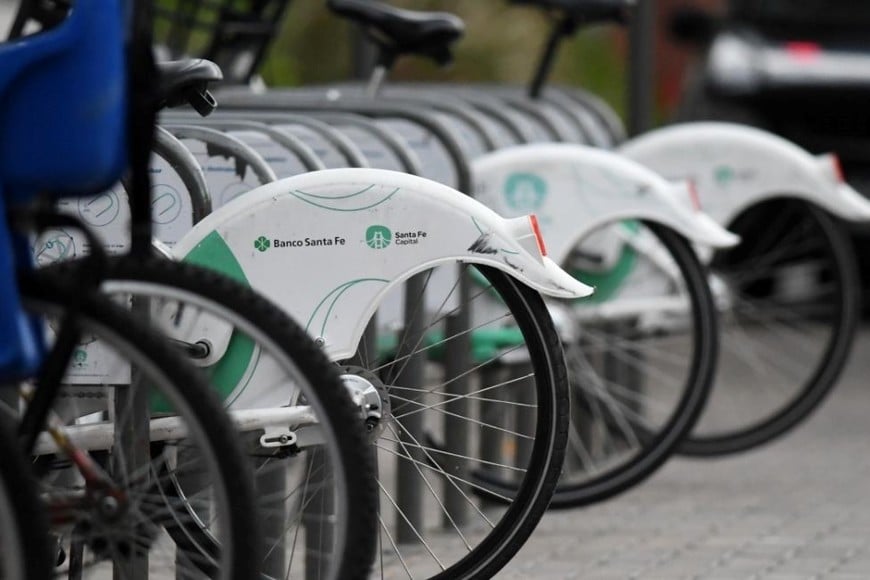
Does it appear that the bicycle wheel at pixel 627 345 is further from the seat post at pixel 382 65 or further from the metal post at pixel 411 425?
the seat post at pixel 382 65

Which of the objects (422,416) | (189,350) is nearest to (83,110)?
(189,350)

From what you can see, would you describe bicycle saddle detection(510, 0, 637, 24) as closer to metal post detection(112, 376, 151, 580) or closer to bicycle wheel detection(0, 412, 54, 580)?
metal post detection(112, 376, 151, 580)

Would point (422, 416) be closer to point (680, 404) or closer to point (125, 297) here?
point (680, 404)

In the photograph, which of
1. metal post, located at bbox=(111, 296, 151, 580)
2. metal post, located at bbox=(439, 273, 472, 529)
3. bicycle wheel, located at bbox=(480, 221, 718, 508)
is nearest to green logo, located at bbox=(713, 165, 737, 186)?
bicycle wheel, located at bbox=(480, 221, 718, 508)

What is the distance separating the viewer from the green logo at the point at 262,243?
402 cm

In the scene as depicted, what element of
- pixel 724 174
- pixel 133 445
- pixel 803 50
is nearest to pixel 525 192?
pixel 724 174

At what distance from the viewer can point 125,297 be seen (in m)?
3.13

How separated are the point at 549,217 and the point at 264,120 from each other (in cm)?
94

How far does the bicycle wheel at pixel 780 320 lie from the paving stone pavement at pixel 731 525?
0.15m

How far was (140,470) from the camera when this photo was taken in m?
3.32

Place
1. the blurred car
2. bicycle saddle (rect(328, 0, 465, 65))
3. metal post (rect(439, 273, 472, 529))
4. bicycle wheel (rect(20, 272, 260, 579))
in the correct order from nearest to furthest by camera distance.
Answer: bicycle wheel (rect(20, 272, 260, 579)) < metal post (rect(439, 273, 472, 529)) < bicycle saddle (rect(328, 0, 465, 65)) < the blurred car

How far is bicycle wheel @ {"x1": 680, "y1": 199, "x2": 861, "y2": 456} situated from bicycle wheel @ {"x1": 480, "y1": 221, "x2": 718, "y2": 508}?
24 centimetres

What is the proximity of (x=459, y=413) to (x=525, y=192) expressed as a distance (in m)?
0.80

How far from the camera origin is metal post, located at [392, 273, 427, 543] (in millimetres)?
4512
